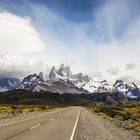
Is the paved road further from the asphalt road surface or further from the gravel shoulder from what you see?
the gravel shoulder

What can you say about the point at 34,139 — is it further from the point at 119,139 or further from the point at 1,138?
the point at 119,139

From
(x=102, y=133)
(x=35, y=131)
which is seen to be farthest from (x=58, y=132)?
(x=102, y=133)

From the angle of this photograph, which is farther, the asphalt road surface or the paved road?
the asphalt road surface

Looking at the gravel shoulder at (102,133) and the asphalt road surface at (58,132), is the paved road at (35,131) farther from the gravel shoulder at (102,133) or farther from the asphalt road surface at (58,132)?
the gravel shoulder at (102,133)

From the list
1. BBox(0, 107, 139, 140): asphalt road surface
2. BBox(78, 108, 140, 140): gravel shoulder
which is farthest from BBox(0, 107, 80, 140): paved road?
BBox(78, 108, 140, 140): gravel shoulder

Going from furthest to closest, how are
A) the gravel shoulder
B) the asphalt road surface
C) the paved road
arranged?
1. the gravel shoulder
2. the asphalt road surface
3. the paved road

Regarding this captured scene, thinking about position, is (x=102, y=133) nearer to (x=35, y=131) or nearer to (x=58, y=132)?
(x=58, y=132)

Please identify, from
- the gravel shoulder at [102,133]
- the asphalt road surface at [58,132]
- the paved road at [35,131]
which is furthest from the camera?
the gravel shoulder at [102,133]

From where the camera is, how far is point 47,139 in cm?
1884

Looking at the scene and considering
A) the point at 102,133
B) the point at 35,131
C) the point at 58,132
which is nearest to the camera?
the point at 35,131

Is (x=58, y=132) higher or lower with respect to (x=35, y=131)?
lower

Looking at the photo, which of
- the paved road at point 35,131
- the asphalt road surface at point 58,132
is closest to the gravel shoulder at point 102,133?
the asphalt road surface at point 58,132

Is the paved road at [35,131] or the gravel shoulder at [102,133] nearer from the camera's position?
the paved road at [35,131]

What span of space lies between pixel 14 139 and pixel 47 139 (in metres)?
2.10
